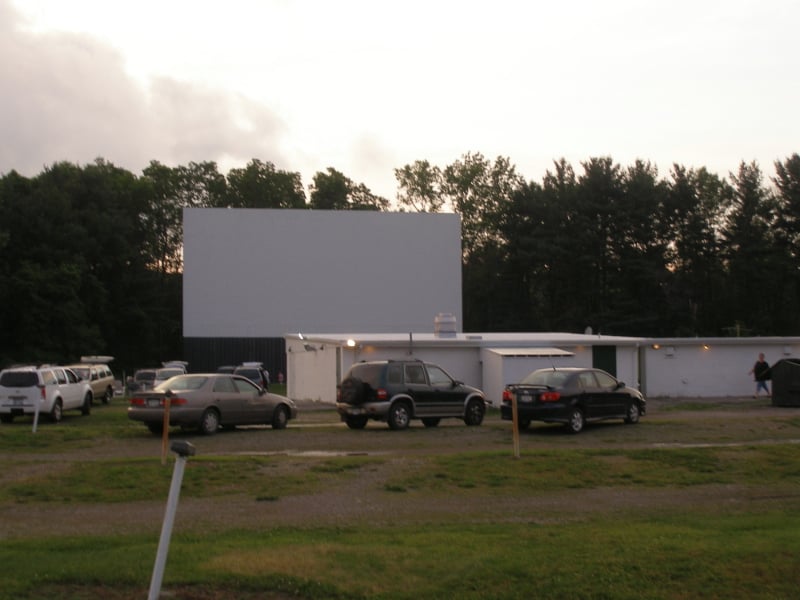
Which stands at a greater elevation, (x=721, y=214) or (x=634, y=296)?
(x=721, y=214)

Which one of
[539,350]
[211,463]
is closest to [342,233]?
[539,350]

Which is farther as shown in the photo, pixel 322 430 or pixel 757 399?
pixel 757 399

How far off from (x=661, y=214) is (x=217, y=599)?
232 ft

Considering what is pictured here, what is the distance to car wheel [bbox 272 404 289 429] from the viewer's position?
81.8 ft

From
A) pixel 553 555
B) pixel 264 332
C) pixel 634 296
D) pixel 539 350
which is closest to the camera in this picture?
pixel 553 555

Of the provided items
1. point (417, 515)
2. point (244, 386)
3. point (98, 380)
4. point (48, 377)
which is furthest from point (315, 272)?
point (417, 515)

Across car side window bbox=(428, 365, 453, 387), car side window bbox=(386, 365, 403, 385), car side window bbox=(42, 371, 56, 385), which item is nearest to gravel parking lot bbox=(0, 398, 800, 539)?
car side window bbox=(428, 365, 453, 387)

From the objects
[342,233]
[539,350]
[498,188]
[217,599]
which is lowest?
[217,599]

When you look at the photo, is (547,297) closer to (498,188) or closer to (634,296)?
(634,296)

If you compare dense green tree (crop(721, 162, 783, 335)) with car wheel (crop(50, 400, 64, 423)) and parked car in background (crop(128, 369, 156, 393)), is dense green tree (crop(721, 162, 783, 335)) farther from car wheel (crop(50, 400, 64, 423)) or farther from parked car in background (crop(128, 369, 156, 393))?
car wheel (crop(50, 400, 64, 423))

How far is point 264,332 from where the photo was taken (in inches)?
2432

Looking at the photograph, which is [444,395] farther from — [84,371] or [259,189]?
[259,189]

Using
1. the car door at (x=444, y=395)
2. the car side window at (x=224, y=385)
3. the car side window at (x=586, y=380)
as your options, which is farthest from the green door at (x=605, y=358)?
the car side window at (x=224, y=385)

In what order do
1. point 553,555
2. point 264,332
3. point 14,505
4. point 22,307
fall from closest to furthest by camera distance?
point 553,555
point 14,505
point 264,332
point 22,307
